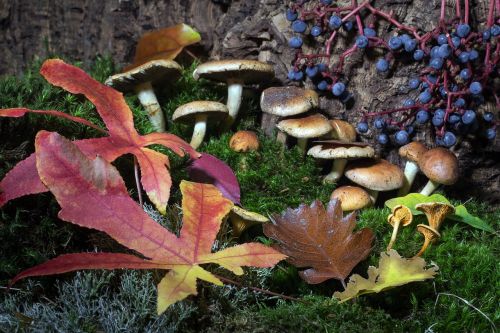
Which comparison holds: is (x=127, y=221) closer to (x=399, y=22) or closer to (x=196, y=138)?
(x=196, y=138)

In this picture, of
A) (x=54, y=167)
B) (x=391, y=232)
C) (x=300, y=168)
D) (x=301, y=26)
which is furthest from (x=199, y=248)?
(x=301, y=26)

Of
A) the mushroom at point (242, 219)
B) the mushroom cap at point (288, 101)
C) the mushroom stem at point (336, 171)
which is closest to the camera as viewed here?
the mushroom at point (242, 219)

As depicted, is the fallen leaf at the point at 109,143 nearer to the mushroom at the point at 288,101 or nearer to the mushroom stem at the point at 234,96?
the mushroom at the point at 288,101

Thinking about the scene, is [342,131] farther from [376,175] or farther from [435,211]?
[435,211]

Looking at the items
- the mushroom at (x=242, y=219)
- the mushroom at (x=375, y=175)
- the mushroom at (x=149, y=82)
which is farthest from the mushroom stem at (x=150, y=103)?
A: the mushroom at (x=375, y=175)

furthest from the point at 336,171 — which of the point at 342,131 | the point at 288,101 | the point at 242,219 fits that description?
the point at 242,219

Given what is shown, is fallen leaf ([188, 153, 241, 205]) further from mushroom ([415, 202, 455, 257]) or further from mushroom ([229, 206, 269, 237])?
mushroom ([415, 202, 455, 257])
